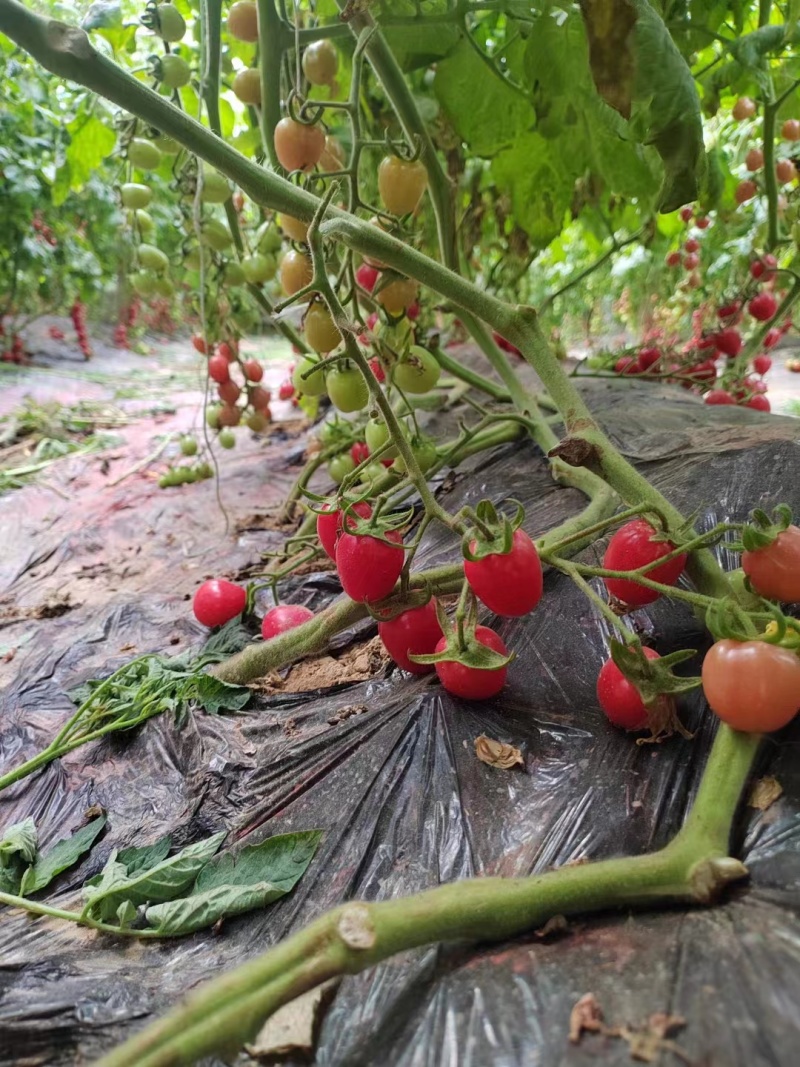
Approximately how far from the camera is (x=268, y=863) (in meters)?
0.75

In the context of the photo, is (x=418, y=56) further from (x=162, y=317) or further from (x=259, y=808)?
(x=162, y=317)

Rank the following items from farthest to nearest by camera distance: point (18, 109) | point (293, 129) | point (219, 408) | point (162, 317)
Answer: point (162, 317) → point (18, 109) → point (219, 408) → point (293, 129)

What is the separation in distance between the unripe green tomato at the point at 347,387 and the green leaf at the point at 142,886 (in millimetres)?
699

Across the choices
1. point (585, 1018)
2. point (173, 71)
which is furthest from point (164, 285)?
point (585, 1018)

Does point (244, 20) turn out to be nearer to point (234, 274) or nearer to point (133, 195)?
point (133, 195)

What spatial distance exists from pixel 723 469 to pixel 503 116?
1.06 m

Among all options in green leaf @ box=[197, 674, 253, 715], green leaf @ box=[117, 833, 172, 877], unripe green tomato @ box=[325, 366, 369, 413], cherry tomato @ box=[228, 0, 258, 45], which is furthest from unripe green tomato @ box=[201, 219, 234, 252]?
green leaf @ box=[117, 833, 172, 877]

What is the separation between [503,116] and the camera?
1.60m

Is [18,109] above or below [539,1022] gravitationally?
above

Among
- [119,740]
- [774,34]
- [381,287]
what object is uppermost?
[774,34]

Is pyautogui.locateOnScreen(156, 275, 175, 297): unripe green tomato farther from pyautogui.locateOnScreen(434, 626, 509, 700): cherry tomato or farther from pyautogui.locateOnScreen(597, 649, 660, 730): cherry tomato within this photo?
pyautogui.locateOnScreen(597, 649, 660, 730): cherry tomato

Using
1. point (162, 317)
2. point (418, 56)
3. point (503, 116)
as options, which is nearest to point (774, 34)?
point (503, 116)

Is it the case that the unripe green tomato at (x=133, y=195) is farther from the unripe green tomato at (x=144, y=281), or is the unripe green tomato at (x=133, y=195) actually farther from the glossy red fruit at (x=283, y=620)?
the glossy red fruit at (x=283, y=620)

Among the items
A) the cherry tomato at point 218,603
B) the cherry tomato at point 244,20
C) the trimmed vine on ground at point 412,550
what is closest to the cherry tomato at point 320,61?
the trimmed vine on ground at point 412,550
